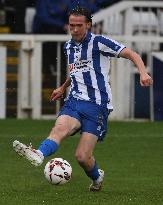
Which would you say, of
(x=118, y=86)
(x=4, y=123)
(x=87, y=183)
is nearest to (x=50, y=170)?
(x=87, y=183)

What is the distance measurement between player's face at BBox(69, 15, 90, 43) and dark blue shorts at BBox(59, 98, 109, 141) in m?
0.70

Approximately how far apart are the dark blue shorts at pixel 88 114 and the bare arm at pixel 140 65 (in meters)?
0.64

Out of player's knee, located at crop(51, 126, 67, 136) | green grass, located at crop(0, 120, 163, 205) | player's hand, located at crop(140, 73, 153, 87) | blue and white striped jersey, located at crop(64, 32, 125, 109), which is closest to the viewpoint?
player's hand, located at crop(140, 73, 153, 87)

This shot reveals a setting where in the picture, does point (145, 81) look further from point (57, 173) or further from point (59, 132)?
point (57, 173)

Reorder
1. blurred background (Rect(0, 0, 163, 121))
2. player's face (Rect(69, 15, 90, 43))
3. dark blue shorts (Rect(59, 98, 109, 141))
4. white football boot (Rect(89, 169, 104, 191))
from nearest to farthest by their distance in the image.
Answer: player's face (Rect(69, 15, 90, 43)) → dark blue shorts (Rect(59, 98, 109, 141)) → white football boot (Rect(89, 169, 104, 191)) → blurred background (Rect(0, 0, 163, 121))

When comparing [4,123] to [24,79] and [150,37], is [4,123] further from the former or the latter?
[150,37]

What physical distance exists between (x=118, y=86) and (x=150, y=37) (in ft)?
4.51

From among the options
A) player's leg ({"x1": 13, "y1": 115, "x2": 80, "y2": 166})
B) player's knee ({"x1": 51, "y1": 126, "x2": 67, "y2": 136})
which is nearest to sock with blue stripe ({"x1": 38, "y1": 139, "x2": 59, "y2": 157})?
player's leg ({"x1": 13, "y1": 115, "x2": 80, "y2": 166})

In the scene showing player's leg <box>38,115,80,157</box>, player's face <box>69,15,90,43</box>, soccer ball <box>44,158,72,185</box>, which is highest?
player's face <box>69,15,90,43</box>

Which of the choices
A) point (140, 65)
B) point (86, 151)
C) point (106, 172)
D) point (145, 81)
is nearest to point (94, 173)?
point (86, 151)

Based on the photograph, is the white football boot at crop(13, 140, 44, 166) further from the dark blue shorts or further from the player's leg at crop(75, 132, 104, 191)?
the dark blue shorts

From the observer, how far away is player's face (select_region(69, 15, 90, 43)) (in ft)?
35.6

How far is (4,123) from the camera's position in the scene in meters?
22.3

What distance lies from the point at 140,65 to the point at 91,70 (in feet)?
2.47
